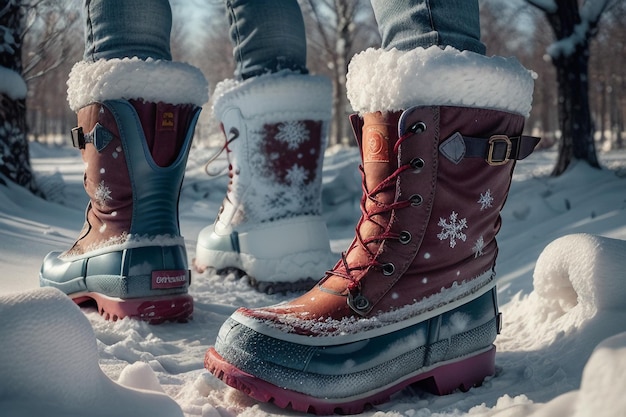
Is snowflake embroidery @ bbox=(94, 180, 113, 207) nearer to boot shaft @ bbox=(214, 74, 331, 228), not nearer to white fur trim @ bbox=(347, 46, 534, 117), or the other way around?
boot shaft @ bbox=(214, 74, 331, 228)

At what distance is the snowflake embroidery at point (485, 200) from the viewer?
1.23 meters

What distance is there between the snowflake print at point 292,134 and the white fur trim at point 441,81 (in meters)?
1.15

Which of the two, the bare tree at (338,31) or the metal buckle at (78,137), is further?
the bare tree at (338,31)

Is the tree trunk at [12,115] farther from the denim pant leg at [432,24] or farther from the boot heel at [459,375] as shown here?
the boot heel at [459,375]

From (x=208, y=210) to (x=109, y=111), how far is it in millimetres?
3625

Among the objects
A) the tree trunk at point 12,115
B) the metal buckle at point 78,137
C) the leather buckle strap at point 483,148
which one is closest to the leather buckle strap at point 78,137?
the metal buckle at point 78,137

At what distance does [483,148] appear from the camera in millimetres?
1196

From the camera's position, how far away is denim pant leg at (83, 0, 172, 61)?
1.79 metres

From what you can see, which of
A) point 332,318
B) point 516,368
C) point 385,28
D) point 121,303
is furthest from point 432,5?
point 121,303

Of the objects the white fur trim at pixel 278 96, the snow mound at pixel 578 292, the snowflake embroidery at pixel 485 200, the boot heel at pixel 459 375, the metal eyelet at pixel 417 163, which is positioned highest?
the white fur trim at pixel 278 96

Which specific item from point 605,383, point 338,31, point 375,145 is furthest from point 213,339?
point 338,31

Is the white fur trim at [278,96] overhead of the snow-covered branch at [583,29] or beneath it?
beneath

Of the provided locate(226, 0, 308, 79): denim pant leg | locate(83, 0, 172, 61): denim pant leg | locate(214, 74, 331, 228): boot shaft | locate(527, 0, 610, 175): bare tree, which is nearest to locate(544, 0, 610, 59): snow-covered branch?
locate(527, 0, 610, 175): bare tree

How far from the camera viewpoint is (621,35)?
1800 centimetres
